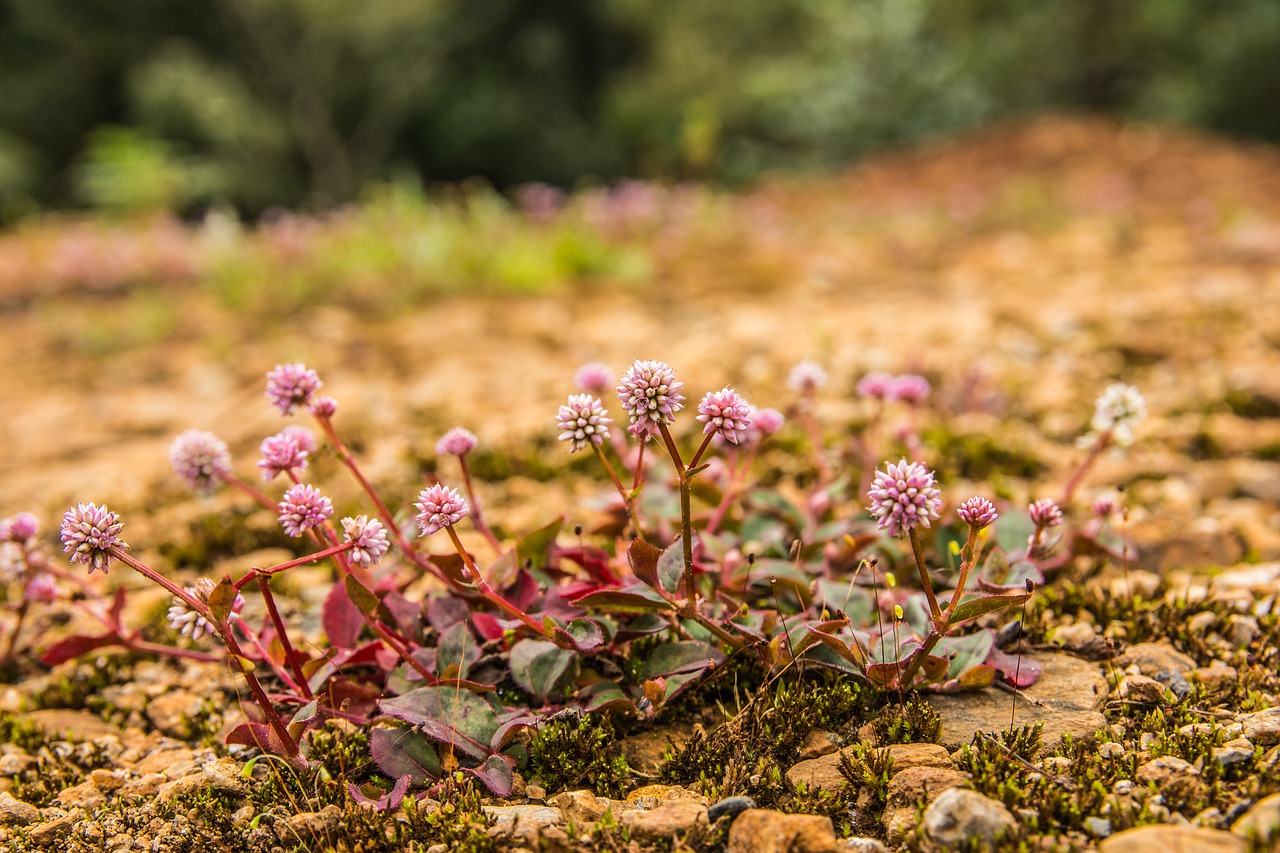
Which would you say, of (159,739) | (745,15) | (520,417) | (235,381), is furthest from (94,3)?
(159,739)

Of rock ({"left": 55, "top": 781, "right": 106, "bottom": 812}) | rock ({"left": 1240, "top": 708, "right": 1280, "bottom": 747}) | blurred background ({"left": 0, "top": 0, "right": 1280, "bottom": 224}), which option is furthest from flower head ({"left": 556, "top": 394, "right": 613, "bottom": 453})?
blurred background ({"left": 0, "top": 0, "right": 1280, "bottom": 224})

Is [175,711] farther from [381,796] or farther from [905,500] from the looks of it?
→ [905,500]

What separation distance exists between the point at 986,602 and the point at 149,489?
2852 millimetres

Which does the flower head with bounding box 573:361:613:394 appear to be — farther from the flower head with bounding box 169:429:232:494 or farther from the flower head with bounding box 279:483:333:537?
the flower head with bounding box 169:429:232:494

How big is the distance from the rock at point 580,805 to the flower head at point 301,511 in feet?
2.05

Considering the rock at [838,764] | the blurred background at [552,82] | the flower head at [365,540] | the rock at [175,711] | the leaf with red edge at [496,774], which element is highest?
the blurred background at [552,82]

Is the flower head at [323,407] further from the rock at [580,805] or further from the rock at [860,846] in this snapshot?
the rock at [860,846]

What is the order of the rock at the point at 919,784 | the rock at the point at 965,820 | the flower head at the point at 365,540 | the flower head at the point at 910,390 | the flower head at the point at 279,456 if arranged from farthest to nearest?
the flower head at the point at 910,390
the flower head at the point at 279,456
the flower head at the point at 365,540
the rock at the point at 919,784
the rock at the point at 965,820

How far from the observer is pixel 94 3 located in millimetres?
17422

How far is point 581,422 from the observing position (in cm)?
155

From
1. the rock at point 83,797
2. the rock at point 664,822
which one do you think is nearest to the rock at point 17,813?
the rock at point 83,797

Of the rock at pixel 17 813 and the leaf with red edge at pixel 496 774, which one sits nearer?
the leaf with red edge at pixel 496 774

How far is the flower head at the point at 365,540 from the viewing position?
1521mm

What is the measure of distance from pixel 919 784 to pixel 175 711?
1.53 meters
